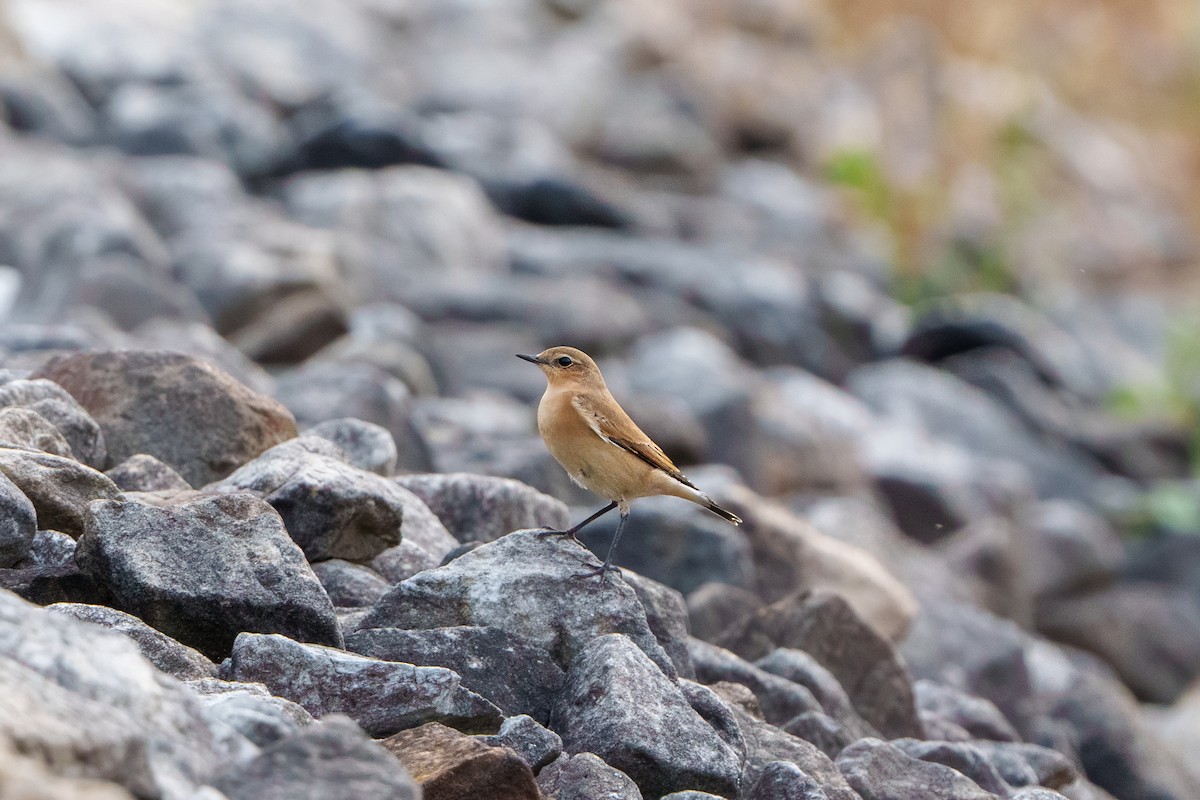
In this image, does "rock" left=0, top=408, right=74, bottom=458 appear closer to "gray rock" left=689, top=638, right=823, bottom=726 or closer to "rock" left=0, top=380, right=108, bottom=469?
"rock" left=0, top=380, right=108, bottom=469

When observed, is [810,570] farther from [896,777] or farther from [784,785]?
[784,785]

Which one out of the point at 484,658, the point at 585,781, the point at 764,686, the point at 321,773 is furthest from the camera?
the point at 764,686

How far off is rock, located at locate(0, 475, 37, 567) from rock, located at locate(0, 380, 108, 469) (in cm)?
79

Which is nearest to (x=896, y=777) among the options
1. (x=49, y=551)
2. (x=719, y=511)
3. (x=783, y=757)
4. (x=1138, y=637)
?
(x=783, y=757)

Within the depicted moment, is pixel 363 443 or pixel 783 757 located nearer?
pixel 783 757

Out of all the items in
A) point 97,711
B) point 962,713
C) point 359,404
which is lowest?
point 962,713

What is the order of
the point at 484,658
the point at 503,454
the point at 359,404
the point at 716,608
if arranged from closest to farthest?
the point at 484,658, the point at 716,608, the point at 359,404, the point at 503,454

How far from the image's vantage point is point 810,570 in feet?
27.3

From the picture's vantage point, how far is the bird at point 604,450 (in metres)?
5.97

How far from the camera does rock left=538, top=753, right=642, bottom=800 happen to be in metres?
4.14

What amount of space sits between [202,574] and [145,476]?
3.60 ft

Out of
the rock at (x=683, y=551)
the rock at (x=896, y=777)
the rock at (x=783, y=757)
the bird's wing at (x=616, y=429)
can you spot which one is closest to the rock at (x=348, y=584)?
the bird's wing at (x=616, y=429)

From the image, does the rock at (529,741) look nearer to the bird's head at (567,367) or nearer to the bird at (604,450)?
the bird at (604,450)

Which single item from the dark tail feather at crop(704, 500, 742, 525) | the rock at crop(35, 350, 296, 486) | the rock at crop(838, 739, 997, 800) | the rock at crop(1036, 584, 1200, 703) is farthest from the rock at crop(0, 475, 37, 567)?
the rock at crop(1036, 584, 1200, 703)
